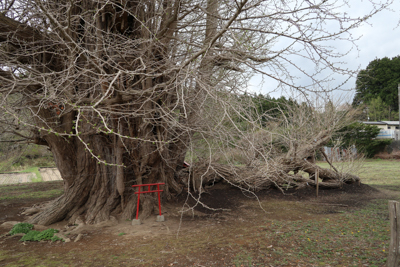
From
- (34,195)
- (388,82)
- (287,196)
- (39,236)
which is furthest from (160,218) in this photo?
(388,82)

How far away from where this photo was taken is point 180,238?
4664mm

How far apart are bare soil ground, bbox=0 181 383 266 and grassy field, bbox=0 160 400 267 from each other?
0.01 metres

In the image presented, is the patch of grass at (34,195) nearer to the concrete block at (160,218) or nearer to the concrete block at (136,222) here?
the concrete block at (136,222)

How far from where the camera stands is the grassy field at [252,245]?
11.8ft

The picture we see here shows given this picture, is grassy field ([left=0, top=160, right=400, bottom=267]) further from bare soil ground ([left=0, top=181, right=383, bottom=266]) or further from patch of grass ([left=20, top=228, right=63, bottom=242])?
patch of grass ([left=20, top=228, right=63, bottom=242])

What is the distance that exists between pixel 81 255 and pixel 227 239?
7.36ft

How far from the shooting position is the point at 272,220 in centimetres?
559

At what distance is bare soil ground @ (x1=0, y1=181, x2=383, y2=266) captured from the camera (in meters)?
3.77

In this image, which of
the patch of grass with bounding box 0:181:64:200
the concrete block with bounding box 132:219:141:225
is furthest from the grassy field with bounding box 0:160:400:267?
the patch of grass with bounding box 0:181:64:200

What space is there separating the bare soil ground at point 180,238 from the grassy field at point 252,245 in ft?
0.05

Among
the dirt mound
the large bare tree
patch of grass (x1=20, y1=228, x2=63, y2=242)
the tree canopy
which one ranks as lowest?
the dirt mound

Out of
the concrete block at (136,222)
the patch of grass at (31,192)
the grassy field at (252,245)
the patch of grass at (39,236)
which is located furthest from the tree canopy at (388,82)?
the patch of grass at (39,236)

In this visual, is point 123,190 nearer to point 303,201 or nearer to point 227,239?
point 227,239

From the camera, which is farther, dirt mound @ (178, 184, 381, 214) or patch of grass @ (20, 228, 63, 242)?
dirt mound @ (178, 184, 381, 214)
